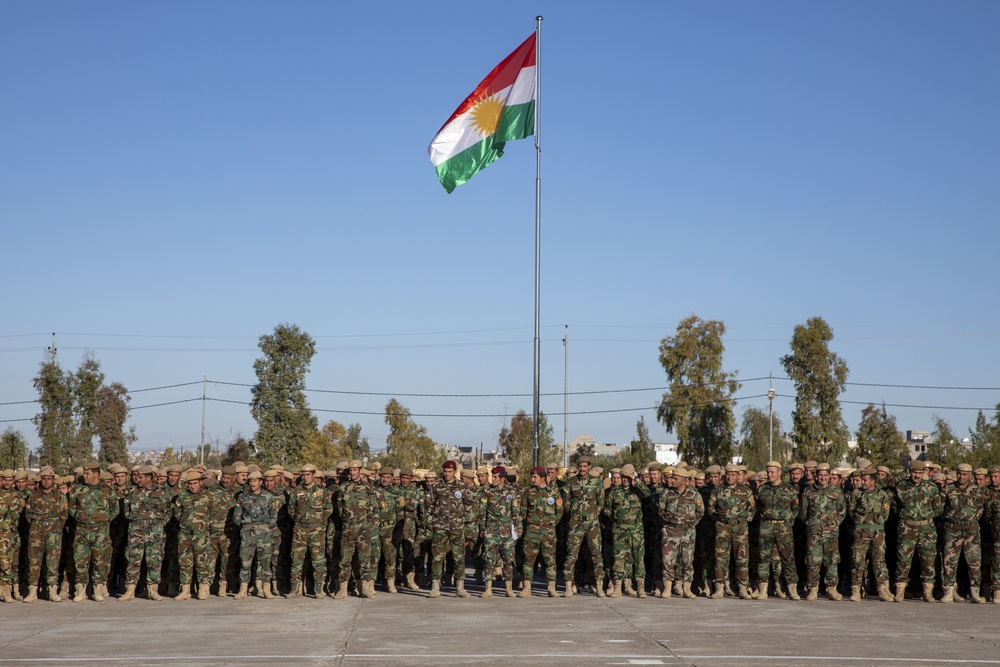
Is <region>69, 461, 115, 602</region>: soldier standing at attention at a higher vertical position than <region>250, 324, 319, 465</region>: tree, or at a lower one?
lower

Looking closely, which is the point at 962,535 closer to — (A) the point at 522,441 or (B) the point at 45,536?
(B) the point at 45,536

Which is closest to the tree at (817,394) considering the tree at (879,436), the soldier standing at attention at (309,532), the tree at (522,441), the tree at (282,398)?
the tree at (879,436)

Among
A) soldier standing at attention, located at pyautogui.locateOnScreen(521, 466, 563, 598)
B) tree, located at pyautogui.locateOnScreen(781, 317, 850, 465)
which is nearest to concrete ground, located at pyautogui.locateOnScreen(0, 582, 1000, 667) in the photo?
soldier standing at attention, located at pyautogui.locateOnScreen(521, 466, 563, 598)

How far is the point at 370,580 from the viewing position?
1484cm

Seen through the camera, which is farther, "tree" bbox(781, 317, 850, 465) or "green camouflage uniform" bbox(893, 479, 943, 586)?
"tree" bbox(781, 317, 850, 465)

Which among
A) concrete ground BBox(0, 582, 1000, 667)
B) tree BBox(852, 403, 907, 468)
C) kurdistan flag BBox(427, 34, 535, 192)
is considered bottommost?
concrete ground BBox(0, 582, 1000, 667)

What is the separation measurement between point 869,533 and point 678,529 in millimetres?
2578

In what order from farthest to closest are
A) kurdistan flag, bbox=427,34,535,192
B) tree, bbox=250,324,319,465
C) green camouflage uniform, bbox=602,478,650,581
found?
tree, bbox=250,324,319,465 < kurdistan flag, bbox=427,34,535,192 < green camouflage uniform, bbox=602,478,650,581

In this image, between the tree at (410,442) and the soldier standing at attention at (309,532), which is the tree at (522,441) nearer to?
the tree at (410,442)

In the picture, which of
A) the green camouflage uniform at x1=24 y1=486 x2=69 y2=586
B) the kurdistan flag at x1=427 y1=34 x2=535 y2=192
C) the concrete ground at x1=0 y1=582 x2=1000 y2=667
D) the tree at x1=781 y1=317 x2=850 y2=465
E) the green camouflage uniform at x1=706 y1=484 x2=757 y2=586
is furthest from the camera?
the tree at x1=781 y1=317 x2=850 y2=465

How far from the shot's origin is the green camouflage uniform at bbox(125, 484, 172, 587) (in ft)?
47.7

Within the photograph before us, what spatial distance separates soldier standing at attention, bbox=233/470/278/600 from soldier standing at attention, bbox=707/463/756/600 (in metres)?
6.06

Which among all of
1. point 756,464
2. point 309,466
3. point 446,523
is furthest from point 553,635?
point 756,464

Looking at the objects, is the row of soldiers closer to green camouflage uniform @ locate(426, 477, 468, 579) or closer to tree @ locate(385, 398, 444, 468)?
green camouflage uniform @ locate(426, 477, 468, 579)
